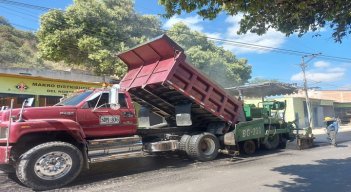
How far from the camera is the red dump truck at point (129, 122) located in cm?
691

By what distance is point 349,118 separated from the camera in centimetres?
4272

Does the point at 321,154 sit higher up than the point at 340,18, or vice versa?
the point at 340,18

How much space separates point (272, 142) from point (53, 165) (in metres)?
8.07

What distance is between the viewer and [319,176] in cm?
761

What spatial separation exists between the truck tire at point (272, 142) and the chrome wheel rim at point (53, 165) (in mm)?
7302

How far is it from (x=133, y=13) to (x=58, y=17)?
6.43 meters

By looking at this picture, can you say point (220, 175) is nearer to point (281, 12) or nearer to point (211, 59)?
point (281, 12)

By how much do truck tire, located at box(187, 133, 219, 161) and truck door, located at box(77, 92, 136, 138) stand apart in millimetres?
1852

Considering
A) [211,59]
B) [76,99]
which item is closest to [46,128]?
[76,99]

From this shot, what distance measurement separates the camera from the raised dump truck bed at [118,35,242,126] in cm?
921

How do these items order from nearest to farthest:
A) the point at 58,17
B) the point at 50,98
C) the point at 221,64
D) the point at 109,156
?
A: the point at 109,156
the point at 50,98
the point at 58,17
the point at 221,64

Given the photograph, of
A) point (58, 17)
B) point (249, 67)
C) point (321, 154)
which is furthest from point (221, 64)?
point (321, 154)

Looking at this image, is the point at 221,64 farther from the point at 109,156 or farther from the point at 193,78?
the point at 109,156

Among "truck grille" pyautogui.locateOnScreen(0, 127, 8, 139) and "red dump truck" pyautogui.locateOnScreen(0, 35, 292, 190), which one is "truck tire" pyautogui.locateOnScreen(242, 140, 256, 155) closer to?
"red dump truck" pyautogui.locateOnScreen(0, 35, 292, 190)
